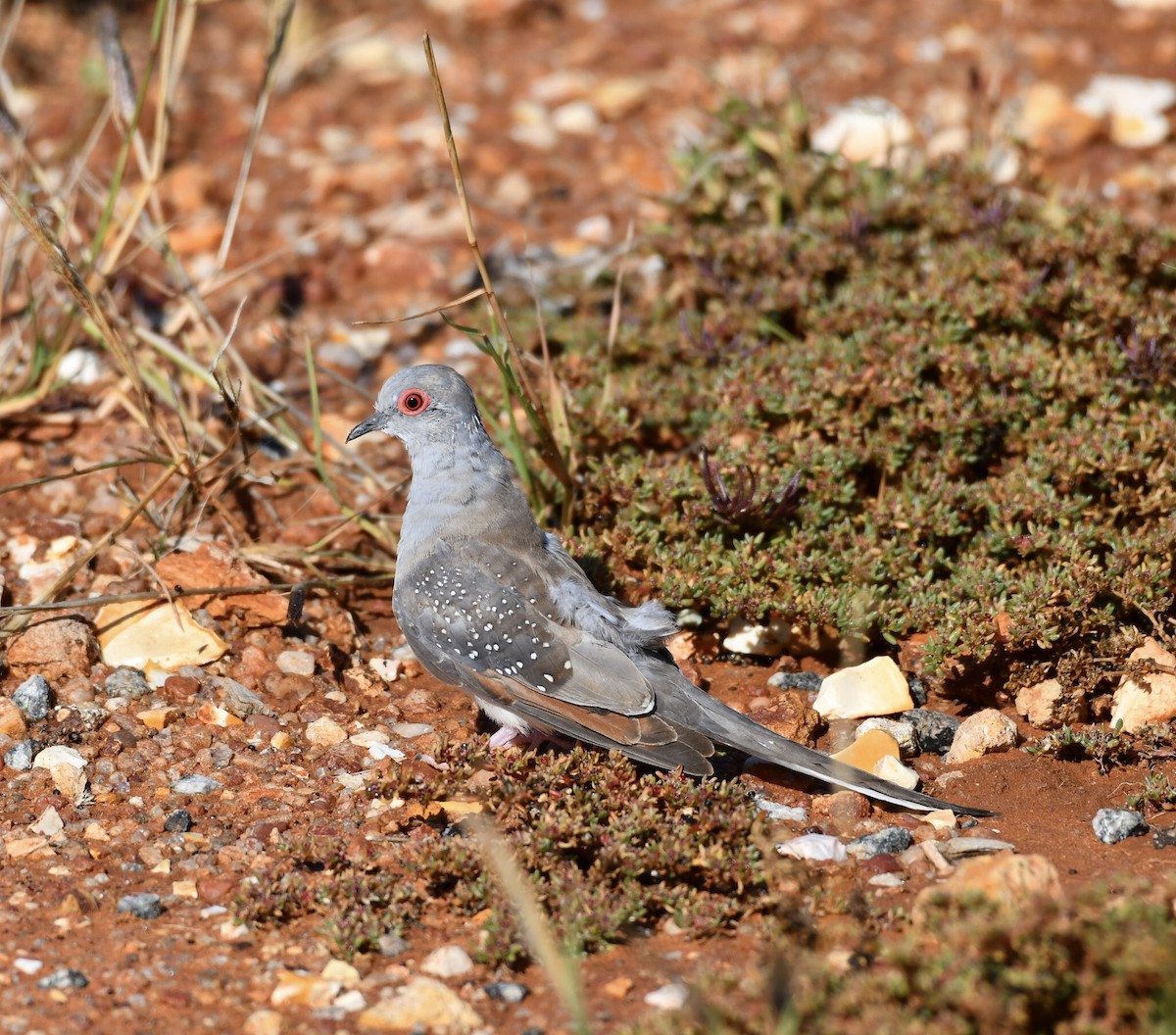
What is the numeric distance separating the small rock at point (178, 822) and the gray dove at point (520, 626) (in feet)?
3.38

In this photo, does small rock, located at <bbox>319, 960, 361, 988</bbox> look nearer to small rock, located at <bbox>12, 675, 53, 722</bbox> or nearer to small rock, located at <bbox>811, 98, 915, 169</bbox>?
small rock, located at <bbox>12, 675, 53, 722</bbox>

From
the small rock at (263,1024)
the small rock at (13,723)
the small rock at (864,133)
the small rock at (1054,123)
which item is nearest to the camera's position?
the small rock at (263,1024)

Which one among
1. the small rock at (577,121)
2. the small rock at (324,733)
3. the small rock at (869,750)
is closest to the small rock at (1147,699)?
the small rock at (869,750)

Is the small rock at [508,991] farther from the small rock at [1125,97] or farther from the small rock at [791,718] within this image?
the small rock at [1125,97]

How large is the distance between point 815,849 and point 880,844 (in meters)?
0.24

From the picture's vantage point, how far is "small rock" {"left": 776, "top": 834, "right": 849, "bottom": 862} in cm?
429

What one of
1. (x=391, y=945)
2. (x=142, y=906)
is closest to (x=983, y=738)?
(x=391, y=945)

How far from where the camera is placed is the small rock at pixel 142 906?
3.98m

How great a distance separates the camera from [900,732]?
494 cm

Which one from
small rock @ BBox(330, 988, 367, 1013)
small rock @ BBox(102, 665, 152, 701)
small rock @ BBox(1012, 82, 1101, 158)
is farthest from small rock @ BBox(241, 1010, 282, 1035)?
small rock @ BBox(1012, 82, 1101, 158)

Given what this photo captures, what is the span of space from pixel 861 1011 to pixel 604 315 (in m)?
4.65

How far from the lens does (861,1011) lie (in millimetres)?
3201

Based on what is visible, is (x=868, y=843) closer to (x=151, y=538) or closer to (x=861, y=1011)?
(x=861, y=1011)

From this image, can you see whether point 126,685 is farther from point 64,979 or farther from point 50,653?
point 64,979
